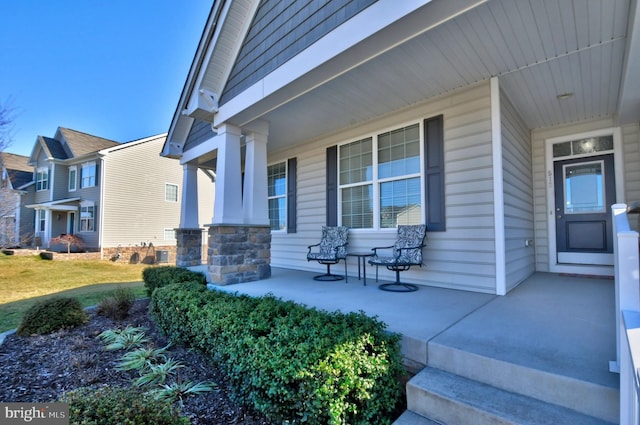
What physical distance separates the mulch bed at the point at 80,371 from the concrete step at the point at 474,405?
1012mm

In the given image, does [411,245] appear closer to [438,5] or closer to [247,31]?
[438,5]

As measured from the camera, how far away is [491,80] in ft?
12.4

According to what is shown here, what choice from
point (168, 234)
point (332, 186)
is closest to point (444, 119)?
point (332, 186)

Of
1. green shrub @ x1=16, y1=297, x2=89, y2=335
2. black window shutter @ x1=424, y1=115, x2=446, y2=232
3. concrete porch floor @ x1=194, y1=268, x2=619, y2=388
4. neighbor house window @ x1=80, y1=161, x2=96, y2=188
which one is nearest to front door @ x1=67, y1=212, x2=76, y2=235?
neighbor house window @ x1=80, y1=161, x2=96, y2=188

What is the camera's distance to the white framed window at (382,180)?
182 inches

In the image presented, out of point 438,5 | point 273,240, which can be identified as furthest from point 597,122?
point 273,240

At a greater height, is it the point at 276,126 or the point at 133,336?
the point at 276,126

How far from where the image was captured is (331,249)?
17.8 feet

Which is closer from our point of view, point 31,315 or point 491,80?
point 31,315

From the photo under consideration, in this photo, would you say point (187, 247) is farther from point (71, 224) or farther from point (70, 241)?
point (71, 224)

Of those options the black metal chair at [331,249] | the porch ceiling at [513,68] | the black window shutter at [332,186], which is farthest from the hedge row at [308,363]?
the black window shutter at [332,186]

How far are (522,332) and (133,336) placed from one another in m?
3.79

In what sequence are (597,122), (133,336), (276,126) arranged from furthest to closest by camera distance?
(276,126), (597,122), (133,336)

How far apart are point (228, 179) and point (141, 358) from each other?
3058mm
